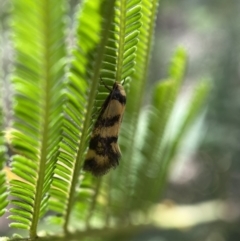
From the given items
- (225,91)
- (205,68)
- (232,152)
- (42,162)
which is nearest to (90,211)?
(42,162)

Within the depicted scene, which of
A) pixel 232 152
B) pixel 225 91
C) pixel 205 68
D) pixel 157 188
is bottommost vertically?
pixel 157 188

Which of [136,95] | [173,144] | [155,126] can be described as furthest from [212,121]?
[136,95]

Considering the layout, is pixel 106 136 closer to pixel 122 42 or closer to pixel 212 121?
pixel 122 42

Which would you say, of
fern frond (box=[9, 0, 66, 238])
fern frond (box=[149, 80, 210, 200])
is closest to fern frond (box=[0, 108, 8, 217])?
fern frond (box=[9, 0, 66, 238])

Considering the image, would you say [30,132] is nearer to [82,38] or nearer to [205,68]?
[82,38]

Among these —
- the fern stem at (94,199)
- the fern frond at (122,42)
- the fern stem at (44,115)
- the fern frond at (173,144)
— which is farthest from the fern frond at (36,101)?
the fern frond at (173,144)

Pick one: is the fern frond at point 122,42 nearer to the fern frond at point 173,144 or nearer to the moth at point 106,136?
the moth at point 106,136
